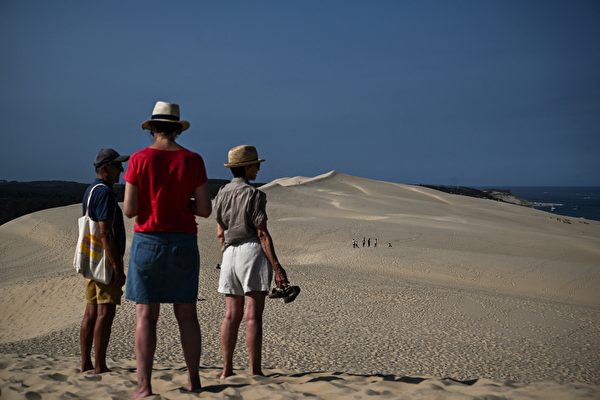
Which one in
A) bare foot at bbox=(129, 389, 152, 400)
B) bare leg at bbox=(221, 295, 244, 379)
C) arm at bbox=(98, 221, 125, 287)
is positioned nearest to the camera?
bare foot at bbox=(129, 389, 152, 400)

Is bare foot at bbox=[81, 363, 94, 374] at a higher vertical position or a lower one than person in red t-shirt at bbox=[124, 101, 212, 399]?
lower

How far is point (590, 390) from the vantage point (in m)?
4.67

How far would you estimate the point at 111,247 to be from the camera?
197 inches

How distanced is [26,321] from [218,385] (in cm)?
751

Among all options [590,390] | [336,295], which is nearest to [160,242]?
[590,390]

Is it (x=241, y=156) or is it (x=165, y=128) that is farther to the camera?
(x=241, y=156)

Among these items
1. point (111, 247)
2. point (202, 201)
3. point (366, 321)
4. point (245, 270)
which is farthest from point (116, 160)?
point (366, 321)

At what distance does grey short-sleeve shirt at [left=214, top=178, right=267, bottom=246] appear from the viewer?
5.11 m

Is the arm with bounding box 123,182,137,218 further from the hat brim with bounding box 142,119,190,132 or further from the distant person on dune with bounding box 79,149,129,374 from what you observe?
the distant person on dune with bounding box 79,149,129,374

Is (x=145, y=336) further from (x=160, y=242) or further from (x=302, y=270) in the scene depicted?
(x=302, y=270)

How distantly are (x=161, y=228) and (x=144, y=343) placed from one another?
35.5 inches

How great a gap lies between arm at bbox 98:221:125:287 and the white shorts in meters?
0.90

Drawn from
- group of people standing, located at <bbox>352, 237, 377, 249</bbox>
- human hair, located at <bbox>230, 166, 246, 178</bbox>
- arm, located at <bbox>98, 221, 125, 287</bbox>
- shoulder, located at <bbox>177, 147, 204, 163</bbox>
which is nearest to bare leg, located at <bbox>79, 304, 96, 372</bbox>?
arm, located at <bbox>98, 221, 125, 287</bbox>

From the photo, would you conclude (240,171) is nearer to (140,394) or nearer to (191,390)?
(191,390)
